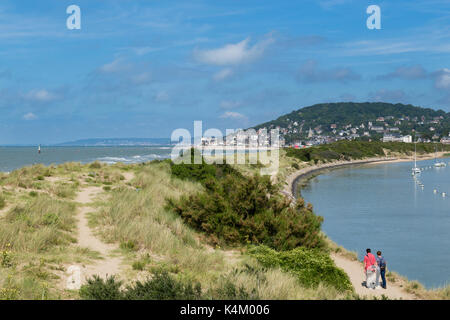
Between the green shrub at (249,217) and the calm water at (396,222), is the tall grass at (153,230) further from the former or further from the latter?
the calm water at (396,222)

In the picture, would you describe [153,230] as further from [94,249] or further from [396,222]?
[396,222]

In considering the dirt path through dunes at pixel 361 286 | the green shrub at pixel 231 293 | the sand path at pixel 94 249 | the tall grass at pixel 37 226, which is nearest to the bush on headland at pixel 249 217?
the dirt path through dunes at pixel 361 286

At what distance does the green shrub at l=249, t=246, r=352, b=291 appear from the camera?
11249 millimetres

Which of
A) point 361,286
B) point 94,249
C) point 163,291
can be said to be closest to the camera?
point 163,291

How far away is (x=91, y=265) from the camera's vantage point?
1047cm

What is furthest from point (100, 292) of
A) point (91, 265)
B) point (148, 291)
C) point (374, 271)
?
point (374, 271)

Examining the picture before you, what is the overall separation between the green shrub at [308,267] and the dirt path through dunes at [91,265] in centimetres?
418

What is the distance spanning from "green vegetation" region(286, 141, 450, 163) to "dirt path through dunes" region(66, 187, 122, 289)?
80469 mm

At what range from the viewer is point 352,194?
47.5m

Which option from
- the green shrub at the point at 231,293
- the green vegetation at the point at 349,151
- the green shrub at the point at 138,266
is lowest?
the green shrub at the point at 138,266

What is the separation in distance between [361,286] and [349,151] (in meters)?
106

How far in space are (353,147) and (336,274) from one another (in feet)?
383

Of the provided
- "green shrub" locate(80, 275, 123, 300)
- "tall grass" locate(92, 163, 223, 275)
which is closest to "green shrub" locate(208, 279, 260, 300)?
"green shrub" locate(80, 275, 123, 300)

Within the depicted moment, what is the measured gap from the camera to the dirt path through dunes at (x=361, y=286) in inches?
484
